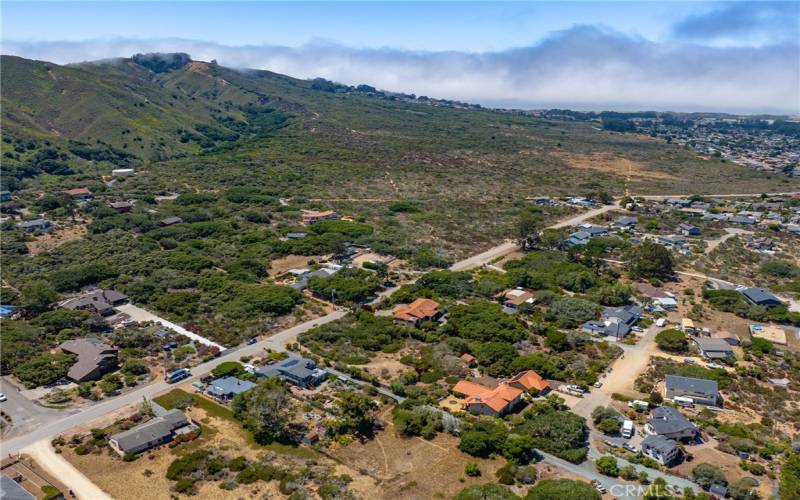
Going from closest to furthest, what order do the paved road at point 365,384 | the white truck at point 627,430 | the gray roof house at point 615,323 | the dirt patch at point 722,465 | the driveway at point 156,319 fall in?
the dirt patch at point 722,465, the white truck at point 627,430, the paved road at point 365,384, the driveway at point 156,319, the gray roof house at point 615,323

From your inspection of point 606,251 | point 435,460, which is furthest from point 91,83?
point 435,460

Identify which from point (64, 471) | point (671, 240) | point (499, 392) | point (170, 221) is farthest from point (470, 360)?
point (170, 221)

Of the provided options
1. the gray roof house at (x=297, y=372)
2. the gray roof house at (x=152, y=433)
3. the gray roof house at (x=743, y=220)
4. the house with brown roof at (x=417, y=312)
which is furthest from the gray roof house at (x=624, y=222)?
the gray roof house at (x=152, y=433)

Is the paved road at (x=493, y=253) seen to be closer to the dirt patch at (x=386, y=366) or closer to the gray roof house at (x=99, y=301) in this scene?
the dirt patch at (x=386, y=366)

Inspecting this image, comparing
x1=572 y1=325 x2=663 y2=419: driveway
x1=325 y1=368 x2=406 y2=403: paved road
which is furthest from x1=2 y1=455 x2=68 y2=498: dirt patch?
x1=572 y1=325 x2=663 y2=419: driveway

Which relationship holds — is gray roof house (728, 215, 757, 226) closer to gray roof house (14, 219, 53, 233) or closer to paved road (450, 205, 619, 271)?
paved road (450, 205, 619, 271)

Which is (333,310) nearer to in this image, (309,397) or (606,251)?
(309,397)
